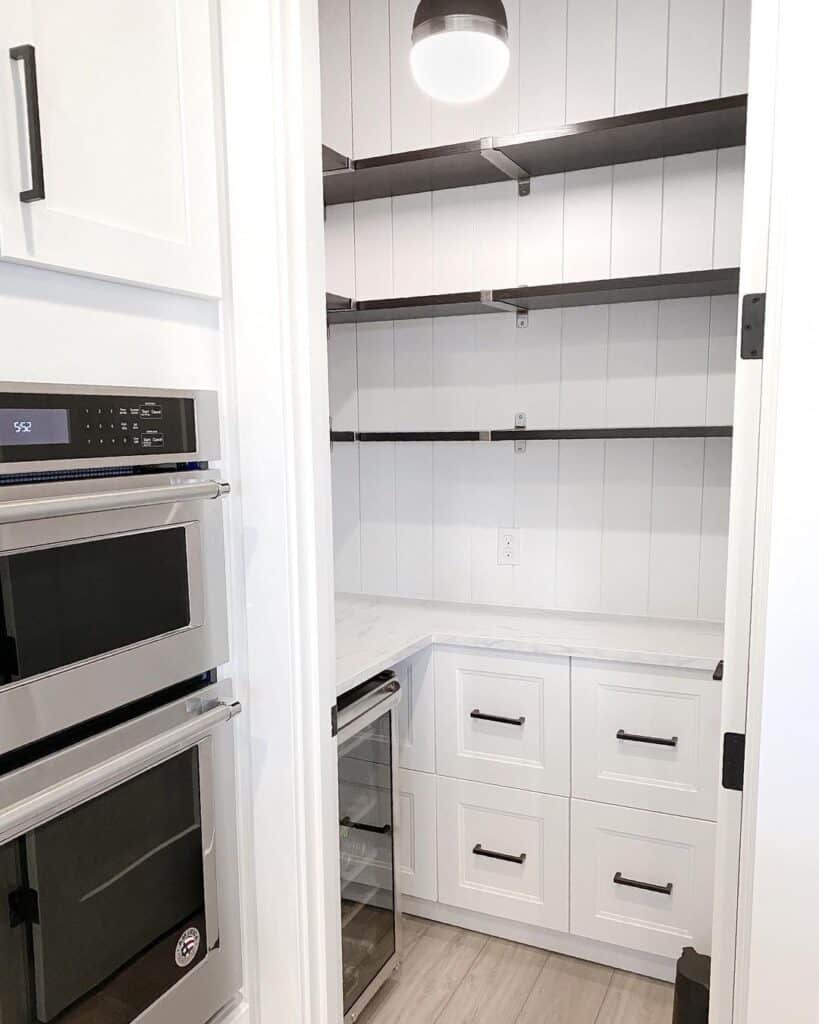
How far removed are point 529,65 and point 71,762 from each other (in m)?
2.25

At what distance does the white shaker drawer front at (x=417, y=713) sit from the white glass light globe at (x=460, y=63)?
1.47 m

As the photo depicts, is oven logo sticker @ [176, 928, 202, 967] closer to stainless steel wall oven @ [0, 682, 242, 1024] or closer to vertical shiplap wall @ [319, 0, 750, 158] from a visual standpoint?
stainless steel wall oven @ [0, 682, 242, 1024]

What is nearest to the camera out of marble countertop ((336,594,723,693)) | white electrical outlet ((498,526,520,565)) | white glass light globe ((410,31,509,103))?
white glass light globe ((410,31,509,103))

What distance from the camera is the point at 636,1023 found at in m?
2.07

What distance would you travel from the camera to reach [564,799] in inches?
89.1

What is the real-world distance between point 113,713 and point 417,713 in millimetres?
1418

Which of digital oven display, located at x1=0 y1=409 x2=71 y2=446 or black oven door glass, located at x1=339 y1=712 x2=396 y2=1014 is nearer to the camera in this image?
digital oven display, located at x1=0 y1=409 x2=71 y2=446

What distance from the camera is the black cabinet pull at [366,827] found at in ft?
6.87

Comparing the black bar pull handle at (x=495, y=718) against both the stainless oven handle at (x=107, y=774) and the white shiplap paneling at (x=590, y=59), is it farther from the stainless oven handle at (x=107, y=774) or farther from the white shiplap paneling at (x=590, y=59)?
the white shiplap paneling at (x=590, y=59)

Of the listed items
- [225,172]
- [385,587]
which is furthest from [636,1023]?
[225,172]

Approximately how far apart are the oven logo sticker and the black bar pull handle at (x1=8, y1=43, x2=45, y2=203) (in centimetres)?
104

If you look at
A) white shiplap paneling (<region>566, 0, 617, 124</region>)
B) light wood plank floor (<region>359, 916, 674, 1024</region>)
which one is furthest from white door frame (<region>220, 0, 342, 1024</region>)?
white shiplap paneling (<region>566, 0, 617, 124</region>)

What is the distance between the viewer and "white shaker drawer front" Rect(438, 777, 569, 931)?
229 cm

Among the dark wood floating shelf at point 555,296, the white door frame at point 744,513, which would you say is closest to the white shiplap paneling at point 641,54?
the dark wood floating shelf at point 555,296
